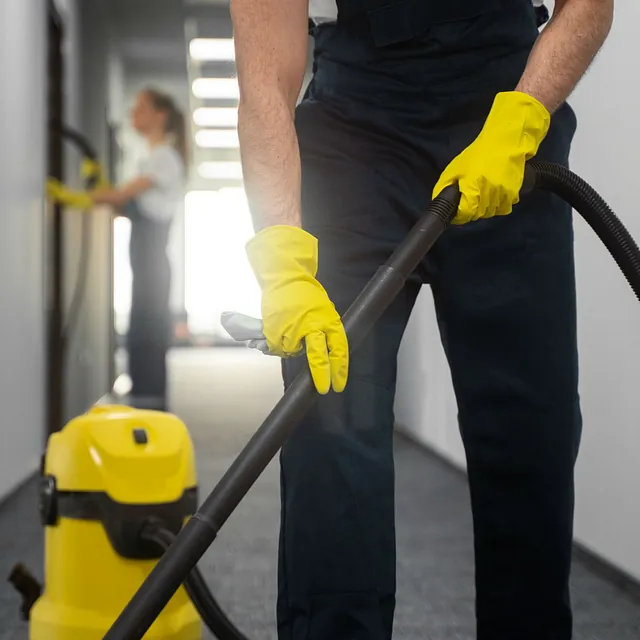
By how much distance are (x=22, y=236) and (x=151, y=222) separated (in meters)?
1.17

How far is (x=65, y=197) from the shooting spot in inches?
130

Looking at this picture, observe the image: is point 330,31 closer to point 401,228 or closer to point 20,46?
point 401,228

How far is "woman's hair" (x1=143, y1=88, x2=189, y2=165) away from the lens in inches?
143

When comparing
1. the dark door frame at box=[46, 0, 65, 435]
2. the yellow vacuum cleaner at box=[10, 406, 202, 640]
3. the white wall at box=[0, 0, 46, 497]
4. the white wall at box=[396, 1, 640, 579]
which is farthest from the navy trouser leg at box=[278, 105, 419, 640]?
the dark door frame at box=[46, 0, 65, 435]

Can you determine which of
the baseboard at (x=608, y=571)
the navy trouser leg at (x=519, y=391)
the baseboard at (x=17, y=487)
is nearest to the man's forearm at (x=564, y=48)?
the navy trouser leg at (x=519, y=391)

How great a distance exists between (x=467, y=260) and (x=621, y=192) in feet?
2.88

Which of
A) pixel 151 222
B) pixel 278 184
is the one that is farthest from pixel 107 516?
pixel 151 222

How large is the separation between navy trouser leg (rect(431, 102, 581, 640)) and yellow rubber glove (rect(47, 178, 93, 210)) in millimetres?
2552

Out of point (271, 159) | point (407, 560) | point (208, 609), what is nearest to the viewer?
point (271, 159)

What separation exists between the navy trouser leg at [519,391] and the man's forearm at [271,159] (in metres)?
0.20

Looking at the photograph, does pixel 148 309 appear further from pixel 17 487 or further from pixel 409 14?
pixel 409 14

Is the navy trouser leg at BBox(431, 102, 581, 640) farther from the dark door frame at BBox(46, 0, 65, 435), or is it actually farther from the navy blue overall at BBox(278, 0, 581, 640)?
the dark door frame at BBox(46, 0, 65, 435)

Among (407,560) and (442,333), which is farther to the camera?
(407,560)

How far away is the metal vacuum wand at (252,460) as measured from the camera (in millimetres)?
767
